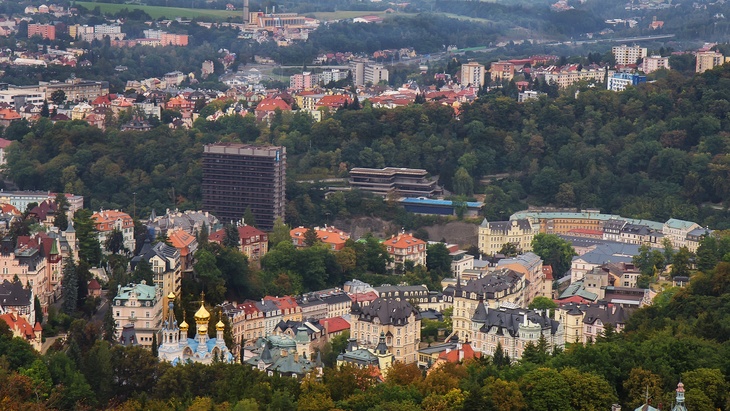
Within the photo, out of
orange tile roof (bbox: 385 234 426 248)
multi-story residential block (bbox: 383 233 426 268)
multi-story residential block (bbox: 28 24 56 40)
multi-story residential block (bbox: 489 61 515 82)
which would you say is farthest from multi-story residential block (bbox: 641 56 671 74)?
multi-story residential block (bbox: 28 24 56 40)

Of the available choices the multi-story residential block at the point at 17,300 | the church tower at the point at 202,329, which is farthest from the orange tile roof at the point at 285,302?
→ the multi-story residential block at the point at 17,300

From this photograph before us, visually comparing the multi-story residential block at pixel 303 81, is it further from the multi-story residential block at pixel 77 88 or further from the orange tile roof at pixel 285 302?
the orange tile roof at pixel 285 302

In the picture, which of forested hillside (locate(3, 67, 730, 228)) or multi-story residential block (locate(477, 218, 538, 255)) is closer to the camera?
multi-story residential block (locate(477, 218, 538, 255))

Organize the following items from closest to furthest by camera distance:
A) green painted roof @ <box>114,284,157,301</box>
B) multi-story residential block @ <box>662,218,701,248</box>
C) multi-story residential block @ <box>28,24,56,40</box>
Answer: green painted roof @ <box>114,284,157,301</box> → multi-story residential block @ <box>662,218,701,248</box> → multi-story residential block @ <box>28,24,56,40</box>

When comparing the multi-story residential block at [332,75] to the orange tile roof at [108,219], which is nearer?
the orange tile roof at [108,219]

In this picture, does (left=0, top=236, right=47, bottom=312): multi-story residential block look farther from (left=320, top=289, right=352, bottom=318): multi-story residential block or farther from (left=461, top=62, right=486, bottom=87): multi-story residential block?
(left=461, top=62, right=486, bottom=87): multi-story residential block

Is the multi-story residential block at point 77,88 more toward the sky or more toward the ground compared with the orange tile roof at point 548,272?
more toward the sky

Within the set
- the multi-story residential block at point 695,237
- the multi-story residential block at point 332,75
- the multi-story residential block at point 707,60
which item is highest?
the multi-story residential block at point 707,60

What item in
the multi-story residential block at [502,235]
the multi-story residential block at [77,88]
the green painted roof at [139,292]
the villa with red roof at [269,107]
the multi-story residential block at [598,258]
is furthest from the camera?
the multi-story residential block at [77,88]
